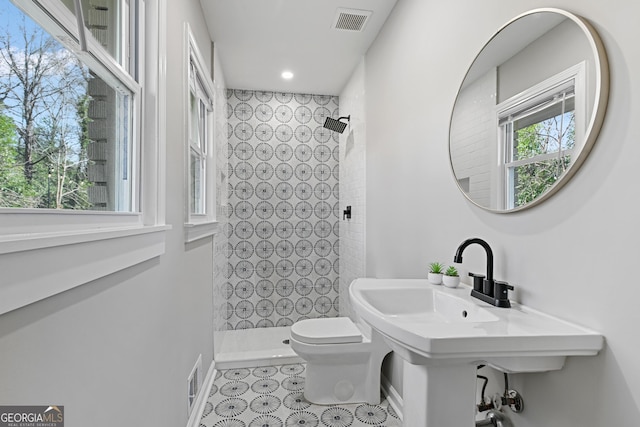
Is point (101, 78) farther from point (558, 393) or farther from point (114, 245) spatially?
point (558, 393)

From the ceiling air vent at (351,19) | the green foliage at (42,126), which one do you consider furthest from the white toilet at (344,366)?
the ceiling air vent at (351,19)

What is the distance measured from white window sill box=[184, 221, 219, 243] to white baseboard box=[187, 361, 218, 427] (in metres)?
0.99

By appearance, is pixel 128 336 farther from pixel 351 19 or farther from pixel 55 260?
pixel 351 19

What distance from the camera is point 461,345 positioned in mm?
874

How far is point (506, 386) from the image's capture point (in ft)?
3.71

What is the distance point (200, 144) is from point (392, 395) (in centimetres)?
224

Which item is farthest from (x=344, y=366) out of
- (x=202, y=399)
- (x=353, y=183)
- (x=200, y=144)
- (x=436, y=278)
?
(x=200, y=144)

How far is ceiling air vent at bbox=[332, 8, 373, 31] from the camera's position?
2266 millimetres

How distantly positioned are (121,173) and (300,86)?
2722 millimetres

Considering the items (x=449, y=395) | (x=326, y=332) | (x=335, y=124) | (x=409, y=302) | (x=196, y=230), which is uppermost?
(x=335, y=124)

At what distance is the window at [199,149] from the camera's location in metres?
1.96

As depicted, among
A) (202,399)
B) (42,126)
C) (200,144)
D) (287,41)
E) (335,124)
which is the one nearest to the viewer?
(42,126)

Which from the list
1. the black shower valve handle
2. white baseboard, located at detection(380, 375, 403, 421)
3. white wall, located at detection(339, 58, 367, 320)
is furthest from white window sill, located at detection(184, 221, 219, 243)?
white baseboard, located at detection(380, 375, 403, 421)

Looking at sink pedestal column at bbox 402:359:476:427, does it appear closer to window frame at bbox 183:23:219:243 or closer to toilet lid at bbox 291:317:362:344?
toilet lid at bbox 291:317:362:344
